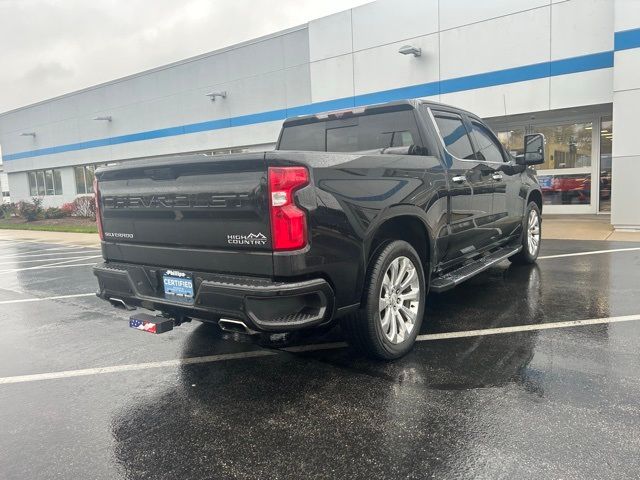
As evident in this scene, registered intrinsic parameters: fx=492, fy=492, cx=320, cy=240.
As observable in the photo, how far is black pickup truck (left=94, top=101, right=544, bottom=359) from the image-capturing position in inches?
118

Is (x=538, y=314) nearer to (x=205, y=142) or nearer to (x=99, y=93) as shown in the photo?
(x=205, y=142)

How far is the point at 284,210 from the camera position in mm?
2959

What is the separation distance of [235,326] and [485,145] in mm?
A: 3854

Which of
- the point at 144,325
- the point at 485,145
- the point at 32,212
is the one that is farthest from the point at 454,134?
the point at 32,212

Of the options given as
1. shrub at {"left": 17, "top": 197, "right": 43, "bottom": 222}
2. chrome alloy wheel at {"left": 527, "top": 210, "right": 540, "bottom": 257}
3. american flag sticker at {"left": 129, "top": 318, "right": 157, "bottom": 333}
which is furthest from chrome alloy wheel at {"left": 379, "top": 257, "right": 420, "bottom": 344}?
shrub at {"left": 17, "top": 197, "right": 43, "bottom": 222}

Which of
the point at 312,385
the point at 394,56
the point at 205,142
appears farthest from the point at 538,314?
the point at 205,142

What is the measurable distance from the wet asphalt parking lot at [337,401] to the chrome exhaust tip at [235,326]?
0.45m

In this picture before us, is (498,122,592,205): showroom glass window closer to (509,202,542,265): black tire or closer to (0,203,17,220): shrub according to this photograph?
(509,202,542,265): black tire

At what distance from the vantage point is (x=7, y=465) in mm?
2664

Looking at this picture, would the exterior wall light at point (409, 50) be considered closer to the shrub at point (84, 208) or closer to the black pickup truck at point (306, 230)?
the black pickup truck at point (306, 230)

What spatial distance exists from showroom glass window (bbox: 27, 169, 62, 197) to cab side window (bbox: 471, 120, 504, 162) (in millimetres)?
30734

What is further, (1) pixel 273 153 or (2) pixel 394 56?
(2) pixel 394 56

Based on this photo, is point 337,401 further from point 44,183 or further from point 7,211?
point 44,183

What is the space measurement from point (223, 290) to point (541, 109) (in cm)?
1204
